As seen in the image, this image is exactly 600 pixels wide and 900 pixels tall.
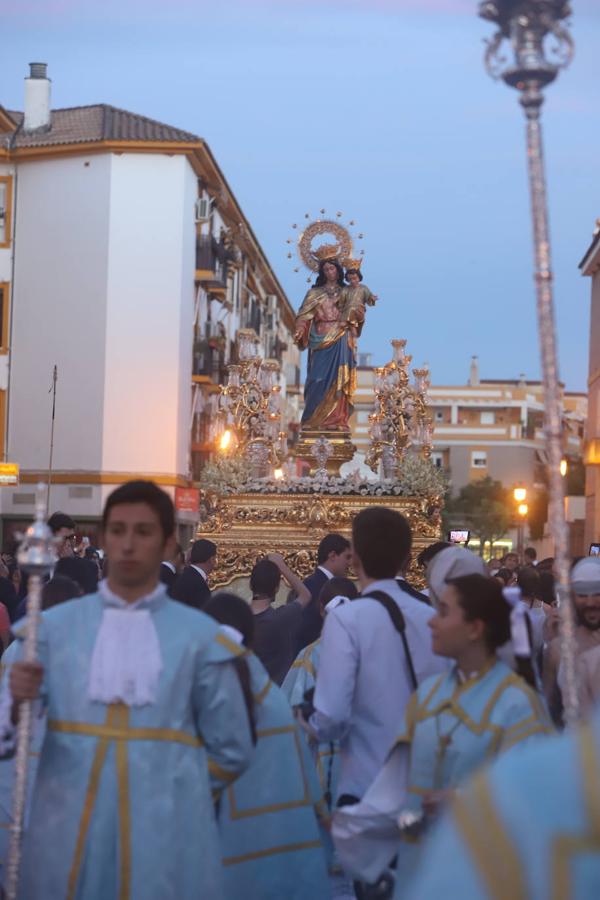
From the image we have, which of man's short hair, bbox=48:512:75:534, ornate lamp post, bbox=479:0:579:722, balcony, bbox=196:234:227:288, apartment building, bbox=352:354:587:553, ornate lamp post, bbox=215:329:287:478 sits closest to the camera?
ornate lamp post, bbox=479:0:579:722

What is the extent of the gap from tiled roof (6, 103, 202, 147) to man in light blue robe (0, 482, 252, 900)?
40.5m

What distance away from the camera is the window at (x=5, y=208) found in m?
45.2

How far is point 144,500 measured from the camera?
483cm

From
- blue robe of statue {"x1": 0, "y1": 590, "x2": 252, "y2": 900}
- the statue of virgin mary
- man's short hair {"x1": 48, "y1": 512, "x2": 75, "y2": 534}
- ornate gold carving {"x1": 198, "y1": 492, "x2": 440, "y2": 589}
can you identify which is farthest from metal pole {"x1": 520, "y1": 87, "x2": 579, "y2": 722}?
the statue of virgin mary

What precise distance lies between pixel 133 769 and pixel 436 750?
2.80 feet

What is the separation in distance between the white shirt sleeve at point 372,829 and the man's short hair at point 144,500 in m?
0.94

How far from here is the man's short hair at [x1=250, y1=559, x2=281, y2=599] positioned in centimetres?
933

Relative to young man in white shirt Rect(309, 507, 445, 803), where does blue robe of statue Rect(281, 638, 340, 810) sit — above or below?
below

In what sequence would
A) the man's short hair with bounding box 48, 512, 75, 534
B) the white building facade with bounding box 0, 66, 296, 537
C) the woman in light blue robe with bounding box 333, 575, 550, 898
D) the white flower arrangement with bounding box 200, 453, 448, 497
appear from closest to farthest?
the woman in light blue robe with bounding box 333, 575, 550, 898
the man's short hair with bounding box 48, 512, 75, 534
the white flower arrangement with bounding box 200, 453, 448, 497
the white building facade with bounding box 0, 66, 296, 537

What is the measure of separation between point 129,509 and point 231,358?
51.6 metres

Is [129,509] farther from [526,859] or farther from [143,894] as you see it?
[526,859]

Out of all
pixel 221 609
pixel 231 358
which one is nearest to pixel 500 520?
pixel 231 358

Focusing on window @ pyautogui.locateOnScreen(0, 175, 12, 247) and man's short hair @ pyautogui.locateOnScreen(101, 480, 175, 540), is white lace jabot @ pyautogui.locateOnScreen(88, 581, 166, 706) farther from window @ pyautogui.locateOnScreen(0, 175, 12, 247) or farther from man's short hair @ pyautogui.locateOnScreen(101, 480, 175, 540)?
window @ pyautogui.locateOnScreen(0, 175, 12, 247)

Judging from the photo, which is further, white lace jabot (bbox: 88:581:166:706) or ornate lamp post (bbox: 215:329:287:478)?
ornate lamp post (bbox: 215:329:287:478)
